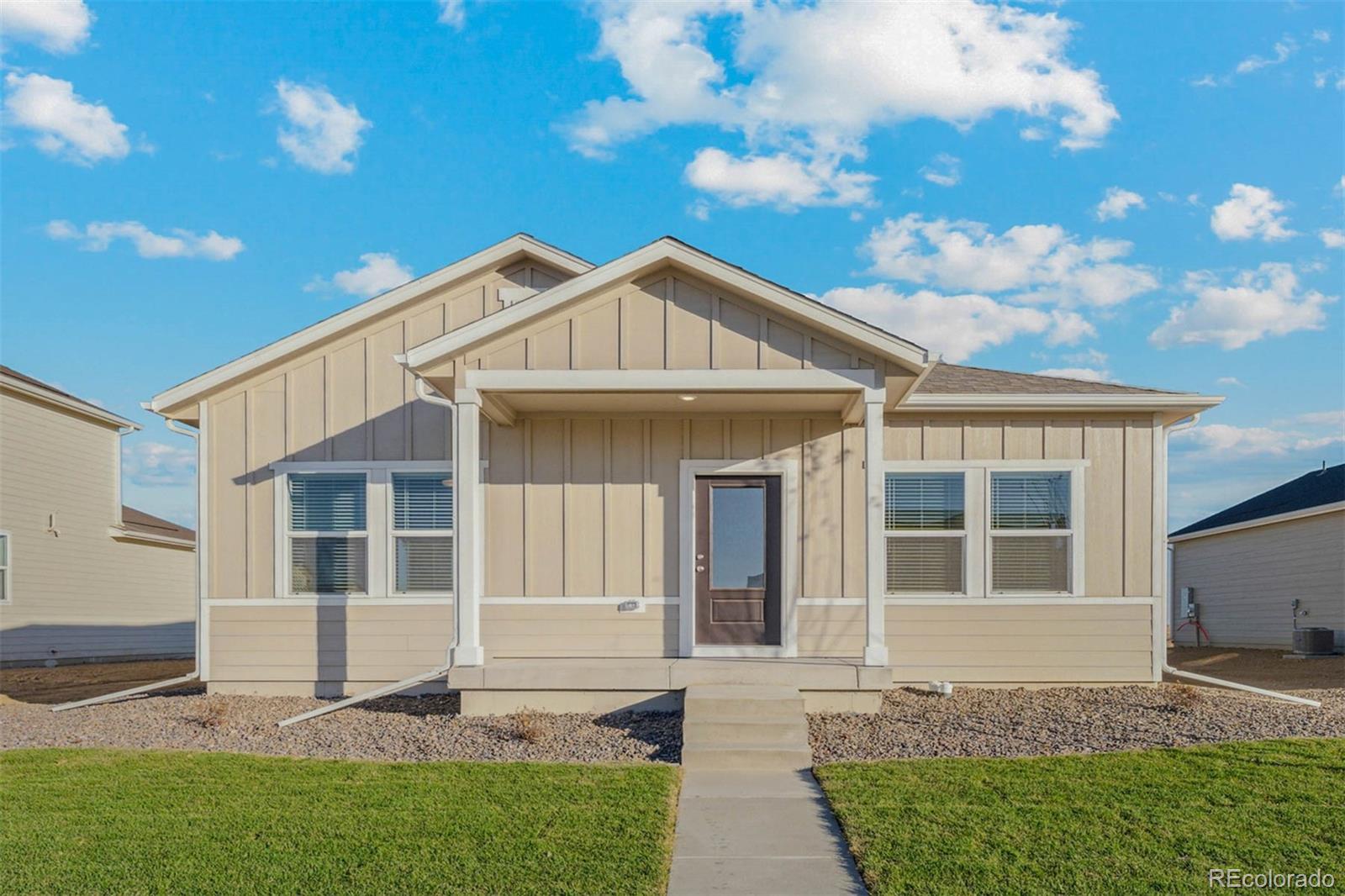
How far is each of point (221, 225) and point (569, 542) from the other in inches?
394

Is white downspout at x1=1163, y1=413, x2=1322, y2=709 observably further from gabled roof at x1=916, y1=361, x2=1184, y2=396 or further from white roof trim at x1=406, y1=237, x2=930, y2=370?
white roof trim at x1=406, y1=237, x2=930, y2=370

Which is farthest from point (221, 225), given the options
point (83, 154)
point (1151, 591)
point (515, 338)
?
point (1151, 591)

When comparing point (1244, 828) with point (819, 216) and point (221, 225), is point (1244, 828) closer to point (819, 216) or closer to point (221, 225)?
point (819, 216)

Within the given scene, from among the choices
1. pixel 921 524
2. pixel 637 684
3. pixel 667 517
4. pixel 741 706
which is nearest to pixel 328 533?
pixel 667 517

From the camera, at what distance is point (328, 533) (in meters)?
10.3

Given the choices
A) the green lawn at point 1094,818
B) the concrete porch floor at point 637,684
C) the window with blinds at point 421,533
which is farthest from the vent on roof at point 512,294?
the green lawn at point 1094,818

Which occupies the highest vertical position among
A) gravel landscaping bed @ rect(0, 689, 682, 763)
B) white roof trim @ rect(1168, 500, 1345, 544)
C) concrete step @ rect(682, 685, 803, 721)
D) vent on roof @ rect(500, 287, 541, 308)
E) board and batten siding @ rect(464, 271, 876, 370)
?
vent on roof @ rect(500, 287, 541, 308)

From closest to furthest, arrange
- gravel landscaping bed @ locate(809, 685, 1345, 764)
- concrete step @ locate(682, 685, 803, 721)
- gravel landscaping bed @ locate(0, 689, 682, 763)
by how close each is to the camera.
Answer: gravel landscaping bed @ locate(809, 685, 1345, 764), gravel landscaping bed @ locate(0, 689, 682, 763), concrete step @ locate(682, 685, 803, 721)

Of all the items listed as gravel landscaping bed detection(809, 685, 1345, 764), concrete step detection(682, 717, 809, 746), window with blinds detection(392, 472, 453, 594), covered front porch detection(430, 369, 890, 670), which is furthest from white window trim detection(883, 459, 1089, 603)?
window with blinds detection(392, 472, 453, 594)

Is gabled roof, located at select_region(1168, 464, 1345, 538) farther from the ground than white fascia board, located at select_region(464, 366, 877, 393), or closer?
closer

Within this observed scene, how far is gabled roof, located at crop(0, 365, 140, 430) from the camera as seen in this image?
51.7 feet

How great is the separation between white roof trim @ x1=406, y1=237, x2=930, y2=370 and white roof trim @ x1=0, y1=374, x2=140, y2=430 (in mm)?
10947

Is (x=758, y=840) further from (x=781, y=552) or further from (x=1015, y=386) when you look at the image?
(x=1015, y=386)

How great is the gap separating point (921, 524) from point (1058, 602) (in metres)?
1.61
